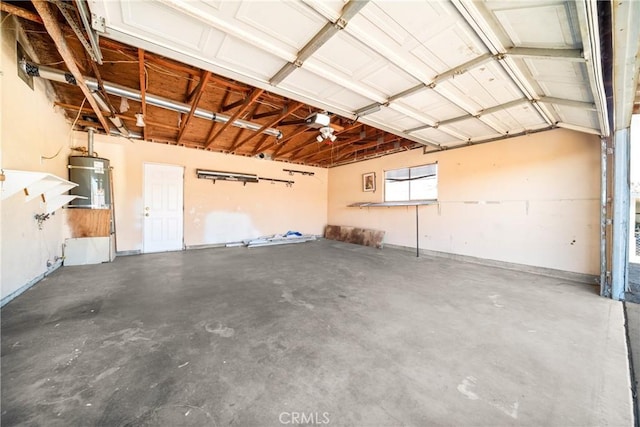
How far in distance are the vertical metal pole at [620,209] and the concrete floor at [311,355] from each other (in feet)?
1.07

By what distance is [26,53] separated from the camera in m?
2.81

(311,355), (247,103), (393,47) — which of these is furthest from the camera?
(247,103)

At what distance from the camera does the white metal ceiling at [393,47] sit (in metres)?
1.68

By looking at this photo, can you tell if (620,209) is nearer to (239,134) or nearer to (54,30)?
(54,30)

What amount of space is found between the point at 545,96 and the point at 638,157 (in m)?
2.63

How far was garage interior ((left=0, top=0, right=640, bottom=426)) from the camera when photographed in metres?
1.43

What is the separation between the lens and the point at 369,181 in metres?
7.43

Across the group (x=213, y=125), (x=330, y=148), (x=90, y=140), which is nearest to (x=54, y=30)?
(x=213, y=125)

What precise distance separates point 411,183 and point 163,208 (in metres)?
6.75

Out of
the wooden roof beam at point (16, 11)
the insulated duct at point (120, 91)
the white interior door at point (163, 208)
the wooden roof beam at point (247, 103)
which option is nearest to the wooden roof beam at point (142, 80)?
the insulated duct at point (120, 91)

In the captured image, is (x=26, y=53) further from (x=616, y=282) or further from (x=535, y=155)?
(x=616, y=282)

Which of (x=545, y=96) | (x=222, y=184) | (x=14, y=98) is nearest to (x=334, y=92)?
(x=545, y=96)

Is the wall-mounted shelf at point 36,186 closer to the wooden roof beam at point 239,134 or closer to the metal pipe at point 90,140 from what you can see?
the metal pipe at point 90,140

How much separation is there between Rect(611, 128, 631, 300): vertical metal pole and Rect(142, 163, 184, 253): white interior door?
836cm
